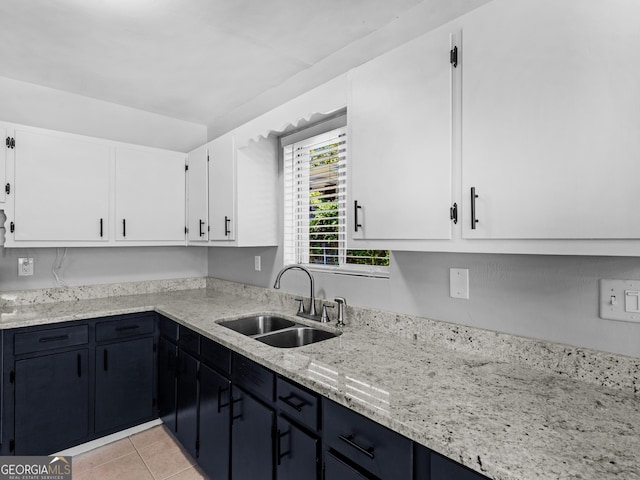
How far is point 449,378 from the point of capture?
4.10 ft

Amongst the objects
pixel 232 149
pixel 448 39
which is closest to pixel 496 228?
pixel 448 39

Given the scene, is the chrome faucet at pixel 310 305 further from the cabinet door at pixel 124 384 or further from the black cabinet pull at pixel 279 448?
the cabinet door at pixel 124 384

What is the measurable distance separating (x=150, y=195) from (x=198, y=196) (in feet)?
1.22

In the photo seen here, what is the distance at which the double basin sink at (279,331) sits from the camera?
6.55 feet

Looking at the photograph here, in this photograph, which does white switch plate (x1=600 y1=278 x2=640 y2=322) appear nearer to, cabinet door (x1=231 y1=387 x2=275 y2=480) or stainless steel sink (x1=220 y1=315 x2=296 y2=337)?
cabinet door (x1=231 y1=387 x2=275 y2=480)

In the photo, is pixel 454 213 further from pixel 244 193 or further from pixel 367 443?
pixel 244 193

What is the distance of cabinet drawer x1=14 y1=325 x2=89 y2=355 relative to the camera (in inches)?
81.7

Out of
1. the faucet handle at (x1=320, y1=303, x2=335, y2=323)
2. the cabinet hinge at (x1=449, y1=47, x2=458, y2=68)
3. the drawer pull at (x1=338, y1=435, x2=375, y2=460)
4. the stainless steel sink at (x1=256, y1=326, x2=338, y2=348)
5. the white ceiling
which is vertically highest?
the white ceiling

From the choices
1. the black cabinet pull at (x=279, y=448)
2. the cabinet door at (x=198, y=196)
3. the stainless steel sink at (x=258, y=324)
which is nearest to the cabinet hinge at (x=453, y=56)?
the black cabinet pull at (x=279, y=448)

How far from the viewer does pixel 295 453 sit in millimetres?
1339

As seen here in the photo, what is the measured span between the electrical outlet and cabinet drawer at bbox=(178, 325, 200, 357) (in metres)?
1.30

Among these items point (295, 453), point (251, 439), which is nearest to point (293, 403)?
point (295, 453)

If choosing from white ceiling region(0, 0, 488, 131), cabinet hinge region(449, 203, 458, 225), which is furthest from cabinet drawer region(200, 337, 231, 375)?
white ceiling region(0, 0, 488, 131)

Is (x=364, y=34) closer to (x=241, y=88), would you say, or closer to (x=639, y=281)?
(x=241, y=88)
